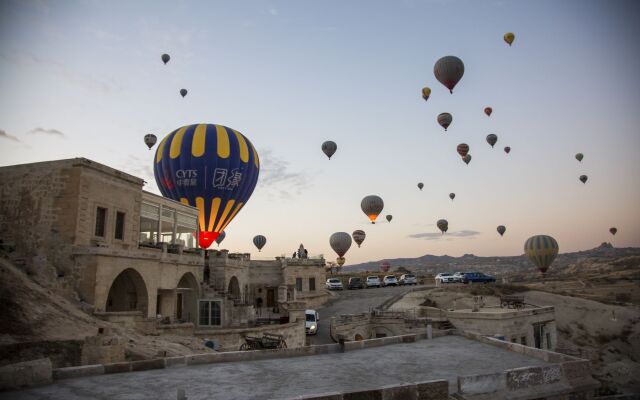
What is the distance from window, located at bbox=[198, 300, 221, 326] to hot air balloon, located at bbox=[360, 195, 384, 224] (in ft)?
118

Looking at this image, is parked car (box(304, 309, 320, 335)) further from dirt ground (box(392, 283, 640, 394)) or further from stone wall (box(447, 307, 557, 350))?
dirt ground (box(392, 283, 640, 394))

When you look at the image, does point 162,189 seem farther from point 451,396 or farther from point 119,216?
point 451,396

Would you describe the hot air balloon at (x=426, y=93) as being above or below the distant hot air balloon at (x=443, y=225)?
above

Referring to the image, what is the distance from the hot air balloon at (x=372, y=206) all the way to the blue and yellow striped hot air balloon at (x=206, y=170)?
87.7ft

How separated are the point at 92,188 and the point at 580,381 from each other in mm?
22343

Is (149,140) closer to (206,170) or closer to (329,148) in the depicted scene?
(206,170)

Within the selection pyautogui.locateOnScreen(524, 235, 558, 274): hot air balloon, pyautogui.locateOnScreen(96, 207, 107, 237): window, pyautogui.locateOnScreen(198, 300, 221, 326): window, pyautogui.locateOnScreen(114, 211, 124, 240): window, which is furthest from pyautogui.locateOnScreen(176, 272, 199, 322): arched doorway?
pyautogui.locateOnScreen(524, 235, 558, 274): hot air balloon

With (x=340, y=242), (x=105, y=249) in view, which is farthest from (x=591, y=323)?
Result: (x=105, y=249)

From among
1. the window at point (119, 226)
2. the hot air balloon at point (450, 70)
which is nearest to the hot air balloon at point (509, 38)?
the hot air balloon at point (450, 70)

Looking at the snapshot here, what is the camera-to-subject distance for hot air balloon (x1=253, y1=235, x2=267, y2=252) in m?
72.7

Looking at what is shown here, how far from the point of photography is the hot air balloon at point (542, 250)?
6694 cm

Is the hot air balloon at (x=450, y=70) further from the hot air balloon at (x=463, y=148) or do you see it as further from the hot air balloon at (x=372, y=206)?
the hot air balloon at (x=372, y=206)

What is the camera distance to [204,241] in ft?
128

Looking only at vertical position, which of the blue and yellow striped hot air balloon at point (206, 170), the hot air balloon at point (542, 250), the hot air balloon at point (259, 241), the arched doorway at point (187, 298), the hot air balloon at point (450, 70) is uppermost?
the hot air balloon at point (450, 70)
